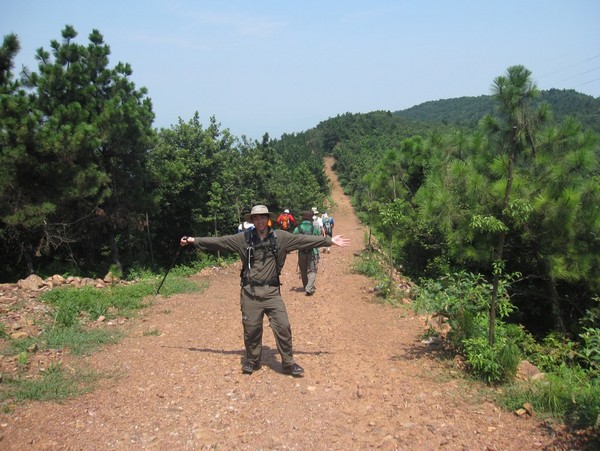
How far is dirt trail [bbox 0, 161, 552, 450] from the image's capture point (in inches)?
150

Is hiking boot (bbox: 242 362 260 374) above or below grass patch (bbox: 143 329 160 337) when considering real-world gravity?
above

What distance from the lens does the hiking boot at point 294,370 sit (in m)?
5.16

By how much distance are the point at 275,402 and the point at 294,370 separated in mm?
635

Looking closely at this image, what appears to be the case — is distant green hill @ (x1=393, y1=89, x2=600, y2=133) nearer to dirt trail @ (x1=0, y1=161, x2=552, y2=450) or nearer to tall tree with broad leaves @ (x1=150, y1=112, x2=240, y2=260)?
tall tree with broad leaves @ (x1=150, y1=112, x2=240, y2=260)

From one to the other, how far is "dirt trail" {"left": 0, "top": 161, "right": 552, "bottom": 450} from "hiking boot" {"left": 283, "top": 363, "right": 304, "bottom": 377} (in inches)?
2.8

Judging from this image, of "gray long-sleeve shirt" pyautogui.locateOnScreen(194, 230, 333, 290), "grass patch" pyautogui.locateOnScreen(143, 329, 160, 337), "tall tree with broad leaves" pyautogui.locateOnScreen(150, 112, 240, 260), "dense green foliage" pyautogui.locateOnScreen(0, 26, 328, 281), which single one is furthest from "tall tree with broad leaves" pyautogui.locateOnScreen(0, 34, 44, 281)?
"gray long-sleeve shirt" pyautogui.locateOnScreen(194, 230, 333, 290)

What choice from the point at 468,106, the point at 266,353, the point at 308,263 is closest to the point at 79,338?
the point at 266,353

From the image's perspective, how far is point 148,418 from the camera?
165 inches

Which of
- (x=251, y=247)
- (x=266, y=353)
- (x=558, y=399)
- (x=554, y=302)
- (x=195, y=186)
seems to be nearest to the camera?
(x=558, y=399)

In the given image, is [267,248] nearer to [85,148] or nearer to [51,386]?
[51,386]

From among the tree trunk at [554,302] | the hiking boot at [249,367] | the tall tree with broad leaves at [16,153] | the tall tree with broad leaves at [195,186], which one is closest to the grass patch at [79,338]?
the hiking boot at [249,367]

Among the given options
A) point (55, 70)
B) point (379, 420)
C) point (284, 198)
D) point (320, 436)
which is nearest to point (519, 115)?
point (379, 420)

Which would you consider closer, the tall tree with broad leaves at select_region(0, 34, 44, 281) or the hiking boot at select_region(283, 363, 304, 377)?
the hiking boot at select_region(283, 363, 304, 377)

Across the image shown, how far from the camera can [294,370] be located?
5168mm
